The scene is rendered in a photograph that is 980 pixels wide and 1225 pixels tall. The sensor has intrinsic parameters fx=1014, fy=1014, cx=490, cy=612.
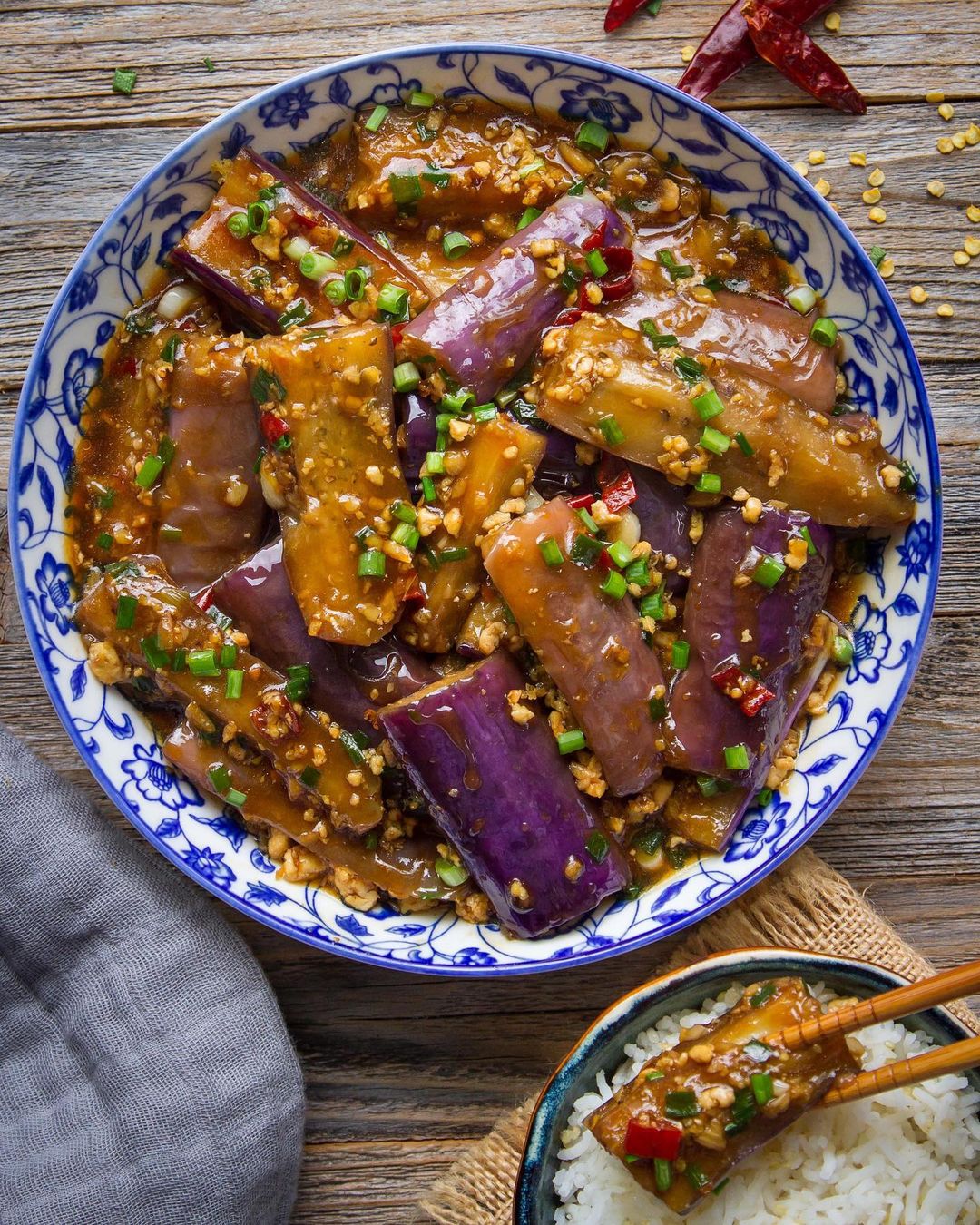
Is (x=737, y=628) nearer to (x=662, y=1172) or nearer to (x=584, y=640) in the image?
(x=584, y=640)

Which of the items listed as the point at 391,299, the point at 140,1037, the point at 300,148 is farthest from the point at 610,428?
the point at 140,1037

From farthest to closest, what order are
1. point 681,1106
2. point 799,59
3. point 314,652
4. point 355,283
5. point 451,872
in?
point 799,59 < point 451,872 < point 314,652 < point 355,283 < point 681,1106

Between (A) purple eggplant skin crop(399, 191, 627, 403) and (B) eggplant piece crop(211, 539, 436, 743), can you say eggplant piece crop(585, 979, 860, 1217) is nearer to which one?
(B) eggplant piece crop(211, 539, 436, 743)

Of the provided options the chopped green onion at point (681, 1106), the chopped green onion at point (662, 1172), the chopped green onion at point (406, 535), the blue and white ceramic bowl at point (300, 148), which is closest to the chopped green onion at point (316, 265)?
the blue and white ceramic bowl at point (300, 148)

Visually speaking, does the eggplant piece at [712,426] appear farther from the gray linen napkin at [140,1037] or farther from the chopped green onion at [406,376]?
the gray linen napkin at [140,1037]

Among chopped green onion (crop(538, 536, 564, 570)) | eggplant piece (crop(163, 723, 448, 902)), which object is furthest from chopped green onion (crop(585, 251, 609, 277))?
eggplant piece (crop(163, 723, 448, 902))

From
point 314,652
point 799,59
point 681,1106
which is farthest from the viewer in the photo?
point 799,59

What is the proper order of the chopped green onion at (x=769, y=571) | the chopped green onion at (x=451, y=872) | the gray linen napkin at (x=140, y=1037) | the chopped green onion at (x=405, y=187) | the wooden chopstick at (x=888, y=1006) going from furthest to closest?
1. the gray linen napkin at (x=140, y=1037)
2. the chopped green onion at (x=451, y=872)
3. the chopped green onion at (x=405, y=187)
4. the chopped green onion at (x=769, y=571)
5. the wooden chopstick at (x=888, y=1006)
